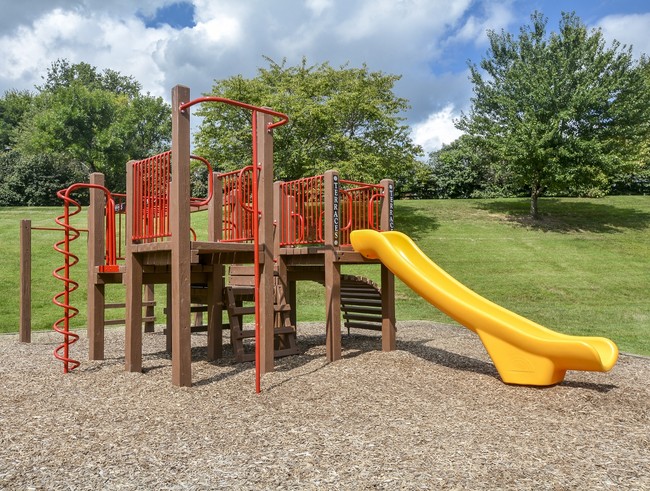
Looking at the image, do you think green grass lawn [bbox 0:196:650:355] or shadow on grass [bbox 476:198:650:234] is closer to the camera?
green grass lawn [bbox 0:196:650:355]

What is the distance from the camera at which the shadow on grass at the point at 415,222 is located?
2540cm

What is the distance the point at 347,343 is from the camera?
32.5 feet

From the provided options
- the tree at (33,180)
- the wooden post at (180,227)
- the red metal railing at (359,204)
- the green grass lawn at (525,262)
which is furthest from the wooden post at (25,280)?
the tree at (33,180)

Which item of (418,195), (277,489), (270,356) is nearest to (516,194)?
(418,195)

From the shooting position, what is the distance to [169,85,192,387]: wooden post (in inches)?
245

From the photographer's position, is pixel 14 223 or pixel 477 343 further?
pixel 14 223

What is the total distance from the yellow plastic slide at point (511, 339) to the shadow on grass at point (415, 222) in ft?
57.3

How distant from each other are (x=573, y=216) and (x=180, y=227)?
2602 centimetres

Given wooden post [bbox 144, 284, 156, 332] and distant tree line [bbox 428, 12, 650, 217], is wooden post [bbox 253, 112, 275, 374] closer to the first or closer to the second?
wooden post [bbox 144, 284, 156, 332]

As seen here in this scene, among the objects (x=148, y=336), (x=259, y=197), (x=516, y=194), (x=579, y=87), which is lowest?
(x=148, y=336)

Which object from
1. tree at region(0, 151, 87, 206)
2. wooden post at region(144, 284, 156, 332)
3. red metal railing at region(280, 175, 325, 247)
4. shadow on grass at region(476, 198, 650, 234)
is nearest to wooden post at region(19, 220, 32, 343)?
wooden post at region(144, 284, 156, 332)

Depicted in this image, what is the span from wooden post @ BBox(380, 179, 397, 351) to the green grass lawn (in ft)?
14.9

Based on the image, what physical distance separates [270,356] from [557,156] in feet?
65.6

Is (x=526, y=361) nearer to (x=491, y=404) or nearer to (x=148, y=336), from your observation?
(x=491, y=404)
